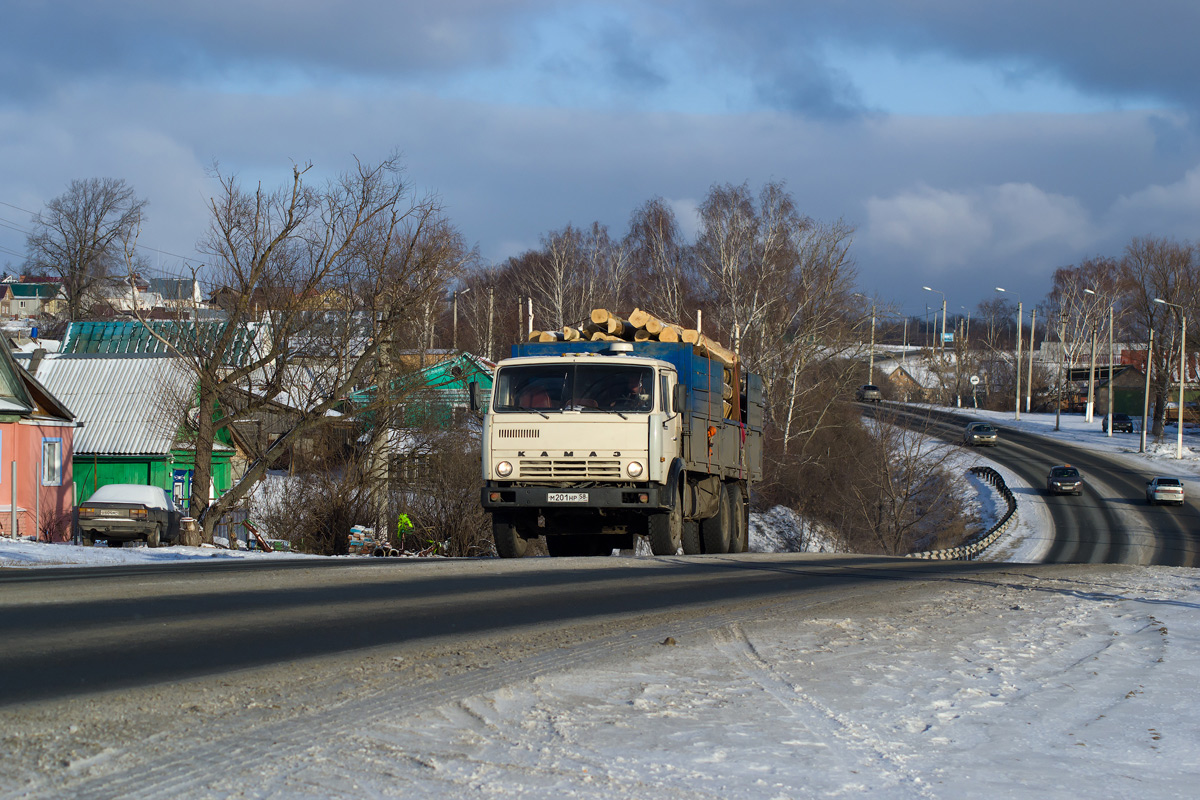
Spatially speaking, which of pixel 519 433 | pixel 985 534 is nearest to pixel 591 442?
pixel 519 433

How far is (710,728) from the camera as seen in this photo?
530 centimetres

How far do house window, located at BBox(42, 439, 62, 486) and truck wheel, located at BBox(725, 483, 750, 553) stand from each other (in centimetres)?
2243

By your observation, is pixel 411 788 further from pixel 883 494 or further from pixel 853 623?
pixel 883 494

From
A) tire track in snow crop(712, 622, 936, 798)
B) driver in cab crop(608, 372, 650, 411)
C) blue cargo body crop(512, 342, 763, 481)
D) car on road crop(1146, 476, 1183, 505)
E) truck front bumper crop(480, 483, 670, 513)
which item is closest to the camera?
tire track in snow crop(712, 622, 936, 798)

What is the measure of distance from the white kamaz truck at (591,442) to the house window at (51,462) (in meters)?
22.0

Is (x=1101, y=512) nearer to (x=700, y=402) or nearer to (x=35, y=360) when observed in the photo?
(x=700, y=402)

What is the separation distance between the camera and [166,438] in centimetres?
3678

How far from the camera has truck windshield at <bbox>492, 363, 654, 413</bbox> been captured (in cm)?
1522

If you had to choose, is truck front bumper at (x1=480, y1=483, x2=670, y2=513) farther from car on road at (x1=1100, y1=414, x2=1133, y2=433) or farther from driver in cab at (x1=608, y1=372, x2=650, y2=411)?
car on road at (x1=1100, y1=414, x2=1133, y2=433)

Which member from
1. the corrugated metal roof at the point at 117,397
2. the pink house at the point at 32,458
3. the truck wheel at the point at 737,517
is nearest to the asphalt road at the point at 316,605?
the truck wheel at the point at 737,517

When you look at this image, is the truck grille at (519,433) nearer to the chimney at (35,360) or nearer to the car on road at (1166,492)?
the chimney at (35,360)

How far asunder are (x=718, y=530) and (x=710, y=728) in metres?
13.9

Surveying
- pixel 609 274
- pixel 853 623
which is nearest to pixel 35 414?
pixel 853 623

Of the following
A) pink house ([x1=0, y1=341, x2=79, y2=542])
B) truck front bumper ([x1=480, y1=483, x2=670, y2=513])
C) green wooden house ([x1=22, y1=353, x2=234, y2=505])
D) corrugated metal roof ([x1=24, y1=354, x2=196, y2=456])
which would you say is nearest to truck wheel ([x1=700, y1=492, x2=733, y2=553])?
truck front bumper ([x1=480, y1=483, x2=670, y2=513])
